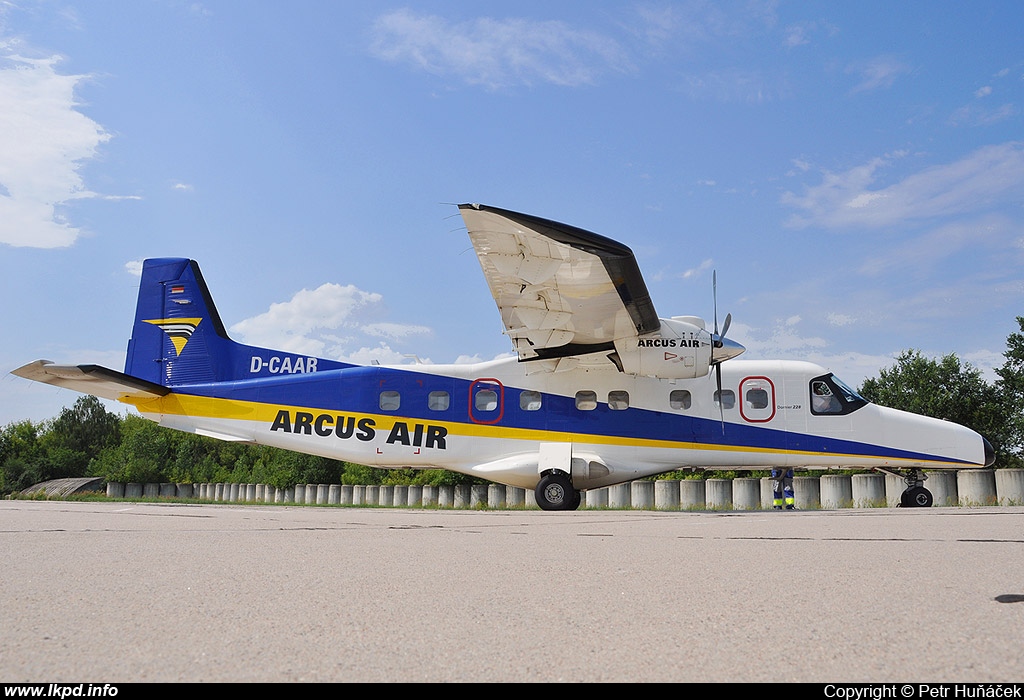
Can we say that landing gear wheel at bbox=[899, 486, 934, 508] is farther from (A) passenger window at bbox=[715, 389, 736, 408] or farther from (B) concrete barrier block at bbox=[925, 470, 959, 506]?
(B) concrete barrier block at bbox=[925, 470, 959, 506]

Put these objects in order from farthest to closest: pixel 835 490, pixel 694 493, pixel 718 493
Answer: pixel 694 493 → pixel 718 493 → pixel 835 490

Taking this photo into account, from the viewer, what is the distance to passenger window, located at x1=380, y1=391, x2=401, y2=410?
1362 cm

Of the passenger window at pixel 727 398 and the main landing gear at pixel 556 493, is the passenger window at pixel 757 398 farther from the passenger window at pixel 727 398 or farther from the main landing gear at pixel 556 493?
the main landing gear at pixel 556 493

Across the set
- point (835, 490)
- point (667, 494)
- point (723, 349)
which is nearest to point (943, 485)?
point (835, 490)

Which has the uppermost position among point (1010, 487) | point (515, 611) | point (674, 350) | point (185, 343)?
point (185, 343)

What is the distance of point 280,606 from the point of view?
9.59 feet

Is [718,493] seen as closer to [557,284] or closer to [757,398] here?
[757,398]

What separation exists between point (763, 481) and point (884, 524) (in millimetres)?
15464

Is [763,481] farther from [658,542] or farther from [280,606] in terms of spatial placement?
[280,606]

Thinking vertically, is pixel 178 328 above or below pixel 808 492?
above

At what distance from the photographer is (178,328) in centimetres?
1498

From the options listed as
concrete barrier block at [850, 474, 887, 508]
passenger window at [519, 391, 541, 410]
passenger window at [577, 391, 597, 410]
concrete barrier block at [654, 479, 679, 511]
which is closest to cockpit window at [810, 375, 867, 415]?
passenger window at [577, 391, 597, 410]

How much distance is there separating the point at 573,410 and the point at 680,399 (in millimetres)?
1922
